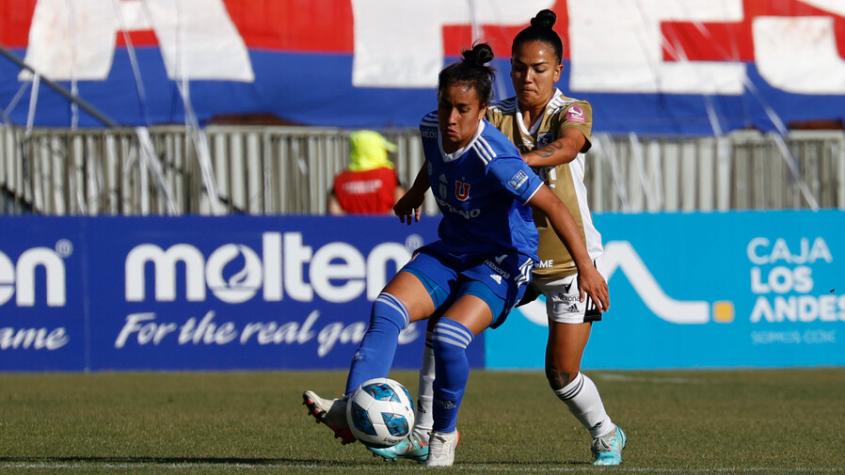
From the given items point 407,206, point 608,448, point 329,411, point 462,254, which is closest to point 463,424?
point 608,448

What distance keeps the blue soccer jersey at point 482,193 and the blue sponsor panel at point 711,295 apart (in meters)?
7.05

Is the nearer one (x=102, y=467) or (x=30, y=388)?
(x=102, y=467)

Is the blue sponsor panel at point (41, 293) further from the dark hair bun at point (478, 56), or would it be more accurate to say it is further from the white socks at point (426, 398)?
the dark hair bun at point (478, 56)

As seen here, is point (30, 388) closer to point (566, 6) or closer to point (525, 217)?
point (525, 217)

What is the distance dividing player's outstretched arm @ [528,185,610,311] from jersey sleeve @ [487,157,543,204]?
3 centimetres

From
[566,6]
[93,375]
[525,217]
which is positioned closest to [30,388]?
[93,375]

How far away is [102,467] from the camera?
6664 mm

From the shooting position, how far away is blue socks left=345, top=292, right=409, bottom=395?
21.1 ft

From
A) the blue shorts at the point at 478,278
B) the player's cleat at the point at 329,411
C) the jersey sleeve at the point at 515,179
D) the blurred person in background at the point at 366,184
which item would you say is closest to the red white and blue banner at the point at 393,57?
the blurred person in background at the point at 366,184

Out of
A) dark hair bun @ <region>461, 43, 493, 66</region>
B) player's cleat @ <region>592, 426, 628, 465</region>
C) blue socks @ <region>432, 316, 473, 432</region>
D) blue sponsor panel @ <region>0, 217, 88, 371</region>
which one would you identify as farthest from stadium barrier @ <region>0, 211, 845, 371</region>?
dark hair bun @ <region>461, 43, 493, 66</region>

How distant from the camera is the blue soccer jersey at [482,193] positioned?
645cm

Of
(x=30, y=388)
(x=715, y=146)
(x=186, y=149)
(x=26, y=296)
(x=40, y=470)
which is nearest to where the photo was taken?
(x=40, y=470)

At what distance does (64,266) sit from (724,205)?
8.29 metres

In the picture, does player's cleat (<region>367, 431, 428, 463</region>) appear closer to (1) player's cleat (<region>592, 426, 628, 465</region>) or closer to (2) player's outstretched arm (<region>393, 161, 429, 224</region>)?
(1) player's cleat (<region>592, 426, 628, 465</region>)
